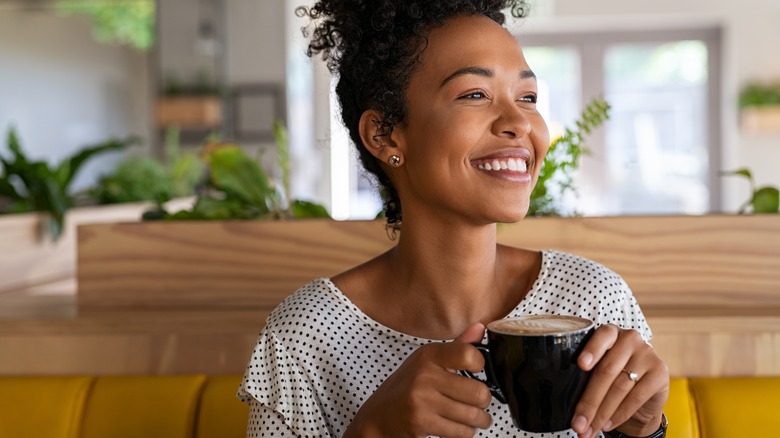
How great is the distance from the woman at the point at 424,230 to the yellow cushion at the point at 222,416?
156mm

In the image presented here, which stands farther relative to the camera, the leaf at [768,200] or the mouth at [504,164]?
the leaf at [768,200]

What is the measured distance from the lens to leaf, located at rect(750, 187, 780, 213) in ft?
5.41

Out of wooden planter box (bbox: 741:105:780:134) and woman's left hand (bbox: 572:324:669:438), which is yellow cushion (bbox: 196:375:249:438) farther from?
wooden planter box (bbox: 741:105:780:134)

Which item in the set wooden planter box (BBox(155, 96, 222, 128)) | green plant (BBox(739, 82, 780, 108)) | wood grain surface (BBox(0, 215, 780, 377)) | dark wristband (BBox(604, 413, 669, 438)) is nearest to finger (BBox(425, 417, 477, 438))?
dark wristband (BBox(604, 413, 669, 438))

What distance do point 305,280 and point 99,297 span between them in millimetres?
414

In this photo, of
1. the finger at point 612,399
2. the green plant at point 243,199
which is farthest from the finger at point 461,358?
the green plant at point 243,199

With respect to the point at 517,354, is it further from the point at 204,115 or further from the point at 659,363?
the point at 204,115

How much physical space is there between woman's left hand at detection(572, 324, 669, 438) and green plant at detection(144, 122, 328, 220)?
39.6 inches

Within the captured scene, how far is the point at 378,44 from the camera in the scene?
1.15 m

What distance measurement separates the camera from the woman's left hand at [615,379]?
0.83 meters

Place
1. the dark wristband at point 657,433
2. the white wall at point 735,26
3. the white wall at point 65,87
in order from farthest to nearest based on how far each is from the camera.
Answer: the white wall at point 65,87 < the white wall at point 735,26 < the dark wristband at point 657,433

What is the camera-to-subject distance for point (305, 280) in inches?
65.2

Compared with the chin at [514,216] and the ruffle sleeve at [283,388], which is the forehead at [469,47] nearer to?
the chin at [514,216]

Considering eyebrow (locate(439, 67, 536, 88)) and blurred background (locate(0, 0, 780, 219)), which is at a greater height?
blurred background (locate(0, 0, 780, 219))
